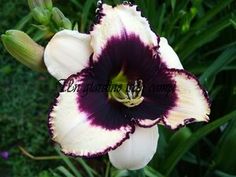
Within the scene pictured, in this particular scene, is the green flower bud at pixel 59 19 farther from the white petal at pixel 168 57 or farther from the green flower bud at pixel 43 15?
the white petal at pixel 168 57

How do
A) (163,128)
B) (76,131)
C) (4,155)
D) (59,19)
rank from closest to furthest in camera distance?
1. (76,131)
2. (59,19)
3. (163,128)
4. (4,155)

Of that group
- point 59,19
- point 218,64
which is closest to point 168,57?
point 59,19

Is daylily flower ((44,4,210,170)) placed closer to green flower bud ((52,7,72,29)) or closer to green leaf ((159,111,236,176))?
green flower bud ((52,7,72,29))

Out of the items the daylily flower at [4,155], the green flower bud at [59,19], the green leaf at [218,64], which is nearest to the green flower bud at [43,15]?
the green flower bud at [59,19]

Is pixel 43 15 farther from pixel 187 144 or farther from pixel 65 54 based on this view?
pixel 187 144

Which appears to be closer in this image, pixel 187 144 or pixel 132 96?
pixel 132 96
